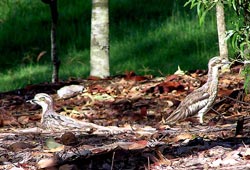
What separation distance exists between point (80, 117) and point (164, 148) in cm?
324

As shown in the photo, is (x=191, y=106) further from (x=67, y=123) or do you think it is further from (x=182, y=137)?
(x=182, y=137)

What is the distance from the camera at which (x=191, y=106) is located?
8516 mm

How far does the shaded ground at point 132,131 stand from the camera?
5574 millimetres

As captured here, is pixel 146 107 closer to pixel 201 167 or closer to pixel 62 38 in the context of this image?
pixel 201 167

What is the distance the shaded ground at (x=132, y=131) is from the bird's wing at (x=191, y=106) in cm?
10

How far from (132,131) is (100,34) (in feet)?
14.4

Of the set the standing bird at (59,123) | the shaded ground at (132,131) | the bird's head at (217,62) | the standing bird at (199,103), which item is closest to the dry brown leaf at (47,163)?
the shaded ground at (132,131)

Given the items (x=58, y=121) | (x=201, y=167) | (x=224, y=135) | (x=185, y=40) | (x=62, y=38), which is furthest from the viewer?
(x=62, y=38)

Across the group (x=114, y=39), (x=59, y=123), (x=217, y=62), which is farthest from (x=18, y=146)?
(x=114, y=39)

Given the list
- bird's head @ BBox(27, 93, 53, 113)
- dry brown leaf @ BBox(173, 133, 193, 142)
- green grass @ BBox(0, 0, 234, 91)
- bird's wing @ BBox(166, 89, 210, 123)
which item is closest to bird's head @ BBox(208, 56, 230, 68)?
bird's wing @ BBox(166, 89, 210, 123)

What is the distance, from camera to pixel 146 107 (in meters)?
9.09

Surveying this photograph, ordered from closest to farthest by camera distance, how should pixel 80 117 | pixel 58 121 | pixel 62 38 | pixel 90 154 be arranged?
pixel 90 154, pixel 58 121, pixel 80 117, pixel 62 38

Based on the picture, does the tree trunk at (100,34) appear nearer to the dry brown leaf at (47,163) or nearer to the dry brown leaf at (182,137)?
the dry brown leaf at (182,137)

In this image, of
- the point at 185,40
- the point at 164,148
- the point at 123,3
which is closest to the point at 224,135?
the point at 164,148
